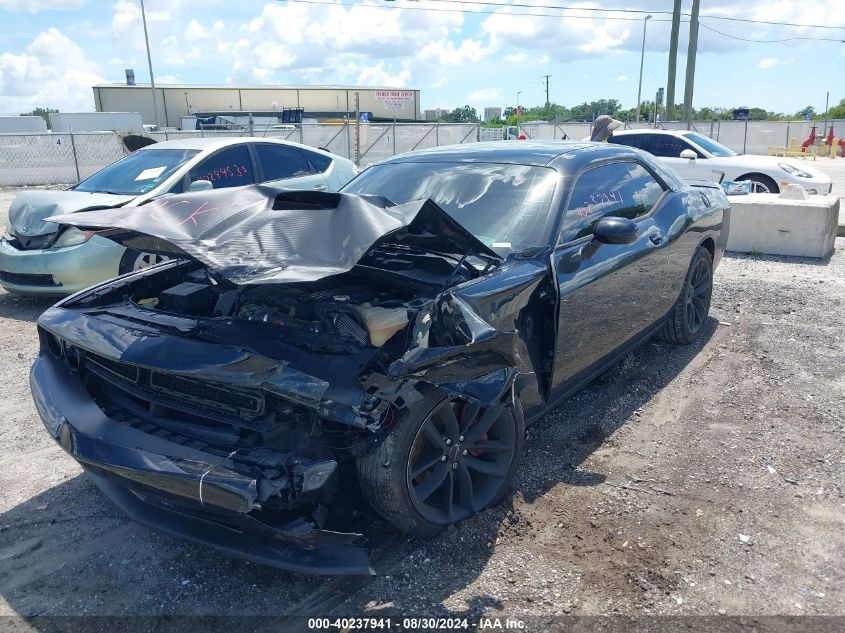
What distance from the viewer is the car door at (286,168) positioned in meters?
7.83

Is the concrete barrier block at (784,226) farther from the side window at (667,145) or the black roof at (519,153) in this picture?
the black roof at (519,153)

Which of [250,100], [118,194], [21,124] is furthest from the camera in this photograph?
[250,100]

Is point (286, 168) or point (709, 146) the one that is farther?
point (709, 146)

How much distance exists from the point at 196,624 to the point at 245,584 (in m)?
0.27

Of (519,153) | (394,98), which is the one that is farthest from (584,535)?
(394,98)

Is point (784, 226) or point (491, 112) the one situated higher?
point (784, 226)

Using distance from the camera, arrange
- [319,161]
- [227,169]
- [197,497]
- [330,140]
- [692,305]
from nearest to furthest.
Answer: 1. [197,497]
2. [692,305]
3. [227,169]
4. [319,161]
5. [330,140]

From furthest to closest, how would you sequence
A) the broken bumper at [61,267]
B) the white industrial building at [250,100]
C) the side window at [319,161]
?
the white industrial building at [250,100]
the side window at [319,161]
the broken bumper at [61,267]

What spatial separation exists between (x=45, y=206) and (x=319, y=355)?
5282 millimetres

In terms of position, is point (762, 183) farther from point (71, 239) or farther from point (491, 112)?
point (491, 112)

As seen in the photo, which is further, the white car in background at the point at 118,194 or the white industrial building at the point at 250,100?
the white industrial building at the point at 250,100

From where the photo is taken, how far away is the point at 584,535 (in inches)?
126

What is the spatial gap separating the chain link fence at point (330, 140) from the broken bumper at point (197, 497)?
402 inches

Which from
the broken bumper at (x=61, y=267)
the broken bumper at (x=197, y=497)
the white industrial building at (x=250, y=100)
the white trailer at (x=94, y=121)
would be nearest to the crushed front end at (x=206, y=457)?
the broken bumper at (x=197, y=497)
